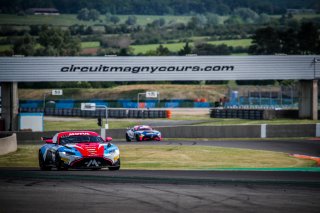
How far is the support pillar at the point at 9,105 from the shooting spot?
2258 inches

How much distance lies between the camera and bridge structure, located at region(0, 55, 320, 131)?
57.6m

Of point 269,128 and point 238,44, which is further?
point 238,44

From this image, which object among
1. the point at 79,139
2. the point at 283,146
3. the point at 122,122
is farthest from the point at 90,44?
the point at 79,139

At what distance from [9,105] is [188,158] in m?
29.7

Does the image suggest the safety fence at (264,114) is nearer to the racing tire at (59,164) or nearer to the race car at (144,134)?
the race car at (144,134)

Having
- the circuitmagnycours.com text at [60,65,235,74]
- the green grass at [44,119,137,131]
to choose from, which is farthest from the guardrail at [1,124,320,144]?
the green grass at [44,119,137,131]

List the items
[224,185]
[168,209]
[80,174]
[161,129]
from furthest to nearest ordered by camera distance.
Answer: [161,129] < [80,174] < [224,185] < [168,209]

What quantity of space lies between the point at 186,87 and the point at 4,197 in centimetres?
9004

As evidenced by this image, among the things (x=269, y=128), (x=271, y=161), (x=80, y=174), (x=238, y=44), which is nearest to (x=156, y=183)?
(x=80, y=174)

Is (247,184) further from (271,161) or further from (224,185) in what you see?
(271,161)

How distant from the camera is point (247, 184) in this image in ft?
51.9

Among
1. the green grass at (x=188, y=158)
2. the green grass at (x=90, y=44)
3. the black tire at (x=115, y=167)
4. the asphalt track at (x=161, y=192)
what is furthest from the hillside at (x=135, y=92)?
the green grass at (x=90, y=44)

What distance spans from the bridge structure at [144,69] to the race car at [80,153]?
37048 mm

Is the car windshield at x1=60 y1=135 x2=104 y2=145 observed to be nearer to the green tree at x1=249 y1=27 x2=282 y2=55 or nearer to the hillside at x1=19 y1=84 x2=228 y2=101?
the hillside at x1=19 y1=84 x2=228 y2=101
